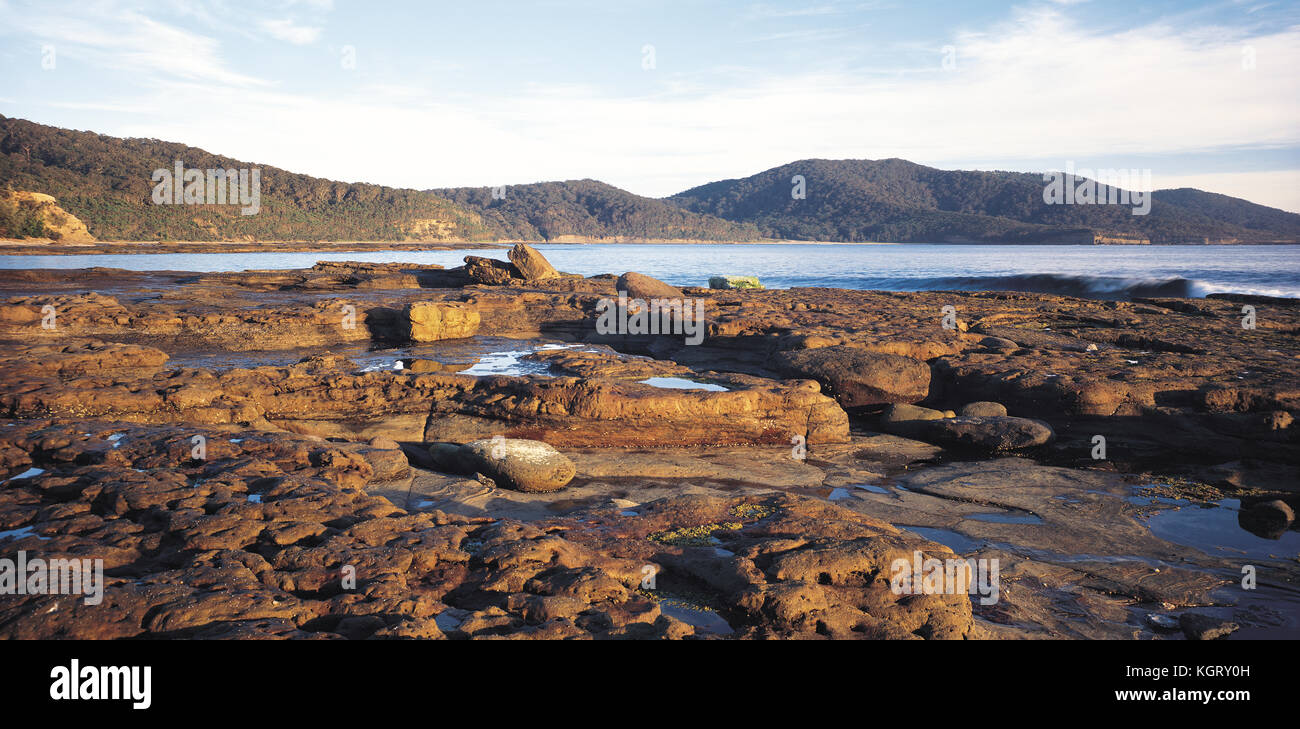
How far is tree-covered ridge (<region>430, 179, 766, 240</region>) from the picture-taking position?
15762 cm

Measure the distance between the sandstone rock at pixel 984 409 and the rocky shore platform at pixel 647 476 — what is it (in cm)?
4

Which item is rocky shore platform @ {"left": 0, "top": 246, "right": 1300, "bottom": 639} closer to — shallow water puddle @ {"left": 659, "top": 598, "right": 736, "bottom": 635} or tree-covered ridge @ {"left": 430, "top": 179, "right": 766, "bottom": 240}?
shallow water puddle @ {"left": 659, "top": 598, "right": 736, "bottom": 635}

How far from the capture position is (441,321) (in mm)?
13664

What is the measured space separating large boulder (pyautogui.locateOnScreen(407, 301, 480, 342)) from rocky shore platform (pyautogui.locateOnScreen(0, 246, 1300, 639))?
59 mm

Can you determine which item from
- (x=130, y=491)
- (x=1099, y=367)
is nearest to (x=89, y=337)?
(x=130, y=491)

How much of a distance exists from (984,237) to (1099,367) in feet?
384

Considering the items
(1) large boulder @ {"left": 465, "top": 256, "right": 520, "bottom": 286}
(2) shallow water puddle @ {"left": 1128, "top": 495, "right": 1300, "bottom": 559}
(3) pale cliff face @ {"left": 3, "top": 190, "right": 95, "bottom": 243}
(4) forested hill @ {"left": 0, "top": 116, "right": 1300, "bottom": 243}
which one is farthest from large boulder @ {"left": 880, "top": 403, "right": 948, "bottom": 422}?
(3) pale cliff face @ {"left": 3, "top": 190, "right": 95, "bottom": 243}

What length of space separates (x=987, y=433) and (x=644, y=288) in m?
10.4

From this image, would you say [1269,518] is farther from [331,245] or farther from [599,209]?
[599,209]

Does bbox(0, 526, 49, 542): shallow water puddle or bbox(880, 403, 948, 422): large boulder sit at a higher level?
bbox(880, 403, 948, 422): large boulder

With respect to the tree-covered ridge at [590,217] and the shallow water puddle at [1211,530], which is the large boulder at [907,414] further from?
the tree-covered ridge at [590,217]

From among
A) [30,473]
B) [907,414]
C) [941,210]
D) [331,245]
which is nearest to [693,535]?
[30,473]
